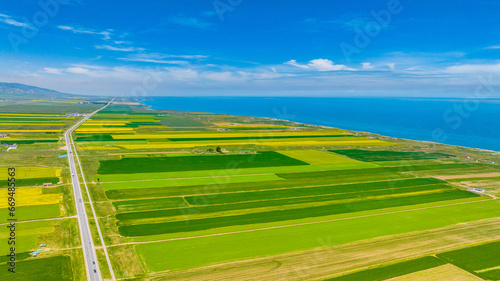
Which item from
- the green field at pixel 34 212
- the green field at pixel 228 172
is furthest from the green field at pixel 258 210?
the green field at pixel 228 172

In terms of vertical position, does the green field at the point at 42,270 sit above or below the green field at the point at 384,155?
below

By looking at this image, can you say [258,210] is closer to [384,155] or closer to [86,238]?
[86,238]

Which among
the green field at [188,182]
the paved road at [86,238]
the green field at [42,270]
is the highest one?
the green field at [188,182]

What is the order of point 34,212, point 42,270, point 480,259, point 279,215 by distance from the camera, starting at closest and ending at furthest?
point 42,270 < point 480,259 < point 34,212 < point 279,215

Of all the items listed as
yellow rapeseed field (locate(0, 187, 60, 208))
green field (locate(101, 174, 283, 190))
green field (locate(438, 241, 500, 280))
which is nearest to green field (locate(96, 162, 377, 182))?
green field (locate(101, 174, 283, 190))

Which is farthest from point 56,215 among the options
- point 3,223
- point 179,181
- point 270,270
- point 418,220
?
point 418,220

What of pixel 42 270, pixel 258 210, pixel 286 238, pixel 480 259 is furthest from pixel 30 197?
pixel 480 259

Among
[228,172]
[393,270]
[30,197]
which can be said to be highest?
[228,172]

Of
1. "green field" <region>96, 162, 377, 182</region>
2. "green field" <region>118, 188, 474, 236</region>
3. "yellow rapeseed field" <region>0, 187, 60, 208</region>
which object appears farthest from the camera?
"green field" <region>96, 162, 377, 182</region>

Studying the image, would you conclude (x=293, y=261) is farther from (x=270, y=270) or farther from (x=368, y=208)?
(x=368, y=208)

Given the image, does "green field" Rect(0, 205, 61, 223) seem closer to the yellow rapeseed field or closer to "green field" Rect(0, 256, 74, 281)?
the yellow rapeseed field

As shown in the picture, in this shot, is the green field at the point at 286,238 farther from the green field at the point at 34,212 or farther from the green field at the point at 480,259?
the green field at the point at 34,212
